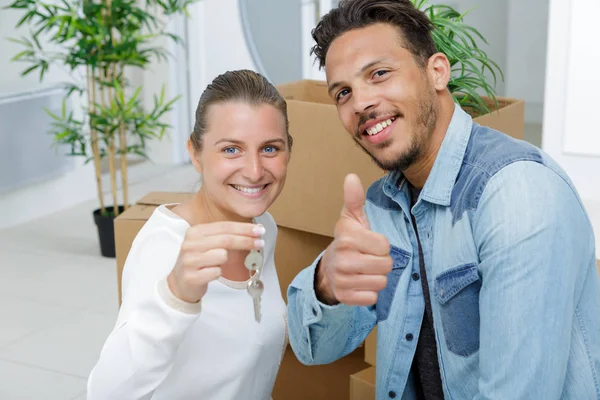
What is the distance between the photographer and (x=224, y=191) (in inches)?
59.7

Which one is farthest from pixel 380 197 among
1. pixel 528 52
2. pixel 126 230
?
pixel 528 52

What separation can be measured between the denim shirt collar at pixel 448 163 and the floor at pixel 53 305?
1.23 metres

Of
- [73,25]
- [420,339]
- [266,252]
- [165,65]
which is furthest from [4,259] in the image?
[420,339]

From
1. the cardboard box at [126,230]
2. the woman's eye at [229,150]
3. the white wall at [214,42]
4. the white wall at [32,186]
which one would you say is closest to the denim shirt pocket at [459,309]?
the woman's eye at [229,150]

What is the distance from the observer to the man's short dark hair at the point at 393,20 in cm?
143

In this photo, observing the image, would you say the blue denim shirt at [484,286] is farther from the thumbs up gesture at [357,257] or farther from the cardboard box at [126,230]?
the cardboard box at [126,230]

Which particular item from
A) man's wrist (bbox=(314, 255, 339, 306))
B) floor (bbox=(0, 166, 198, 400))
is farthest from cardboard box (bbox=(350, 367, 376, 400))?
floor (bbox=(0, 166, 198, 400))

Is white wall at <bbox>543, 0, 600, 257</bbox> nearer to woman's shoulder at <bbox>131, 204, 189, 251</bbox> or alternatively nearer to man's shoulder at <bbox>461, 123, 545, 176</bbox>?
man's shoulder at <bbox>461, 123, 545, 176</bbox>

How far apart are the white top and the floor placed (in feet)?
3.31

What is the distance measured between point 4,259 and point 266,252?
264 centimetres

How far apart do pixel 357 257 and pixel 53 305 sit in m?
2.65

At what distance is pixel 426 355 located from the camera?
1.49 meters

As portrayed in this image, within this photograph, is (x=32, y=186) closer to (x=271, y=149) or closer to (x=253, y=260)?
(x=271, y=149)

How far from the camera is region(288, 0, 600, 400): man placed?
1203 millimetres
